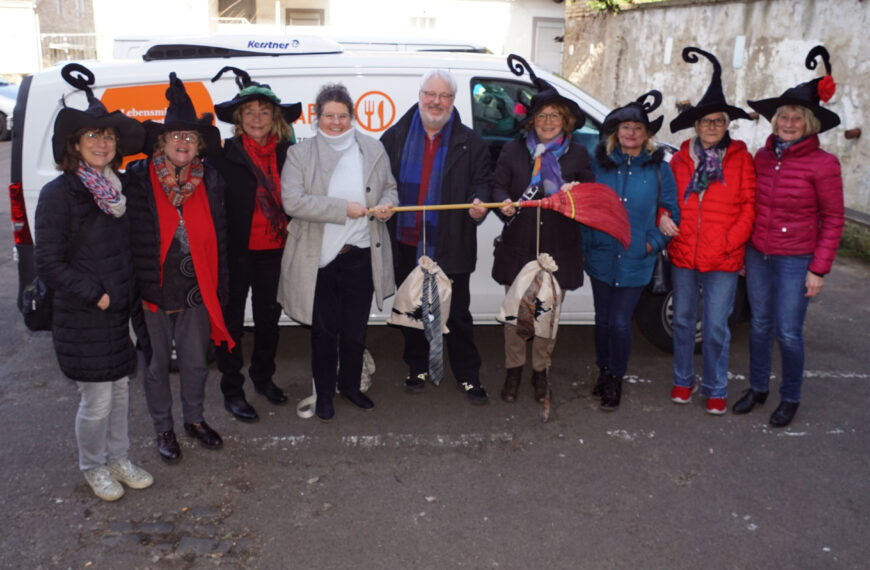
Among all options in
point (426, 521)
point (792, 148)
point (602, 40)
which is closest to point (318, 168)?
point (426, 521)

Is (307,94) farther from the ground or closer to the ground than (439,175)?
farther from the ground

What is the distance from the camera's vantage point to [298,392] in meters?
5.20

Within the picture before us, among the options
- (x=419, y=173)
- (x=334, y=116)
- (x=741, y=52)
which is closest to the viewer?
(x=334, y=116)

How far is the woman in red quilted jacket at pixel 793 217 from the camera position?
4.26 metres

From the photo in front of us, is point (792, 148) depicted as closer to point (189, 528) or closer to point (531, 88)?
point (531, 88)

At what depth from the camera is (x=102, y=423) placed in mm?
3744

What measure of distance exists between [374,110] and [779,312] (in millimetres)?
2864

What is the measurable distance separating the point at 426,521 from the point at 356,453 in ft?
2.61

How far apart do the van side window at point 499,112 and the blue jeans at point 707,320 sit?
1.13 meters

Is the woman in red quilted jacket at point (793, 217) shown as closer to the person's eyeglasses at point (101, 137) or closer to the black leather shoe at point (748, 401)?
the black leather shoe at point (748, 401)

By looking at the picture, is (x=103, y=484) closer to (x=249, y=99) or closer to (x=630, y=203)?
(x=249, y=99)

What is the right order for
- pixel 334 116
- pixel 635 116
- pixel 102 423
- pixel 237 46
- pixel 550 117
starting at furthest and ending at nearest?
1. pixel 237 46
2. pixel 550 117
3. pixel 635 116
4. pixel 334 116
5. pixel 102 423

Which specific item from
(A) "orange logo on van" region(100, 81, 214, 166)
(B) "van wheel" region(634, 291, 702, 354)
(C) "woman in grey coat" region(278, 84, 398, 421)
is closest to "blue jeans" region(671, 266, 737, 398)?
(B) "van wheel" region(634, 291, 702, 354)

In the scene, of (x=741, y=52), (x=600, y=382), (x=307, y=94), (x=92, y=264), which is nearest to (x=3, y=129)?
(x=741, y=52)
